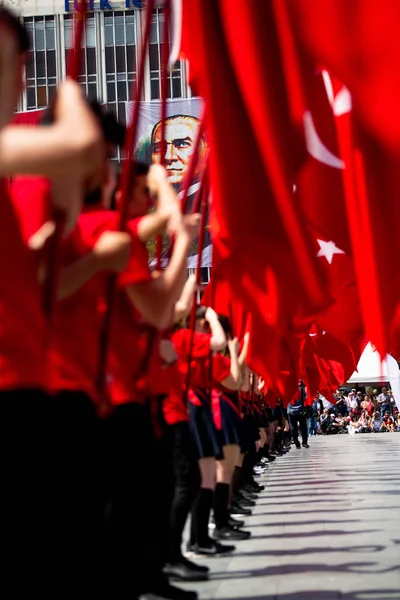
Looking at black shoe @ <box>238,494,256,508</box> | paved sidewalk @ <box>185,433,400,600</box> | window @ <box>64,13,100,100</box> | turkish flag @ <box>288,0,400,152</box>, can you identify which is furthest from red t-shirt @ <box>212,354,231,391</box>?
window @ <box>64,13,100,100</box>

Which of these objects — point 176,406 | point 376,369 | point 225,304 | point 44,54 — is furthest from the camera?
point 44,54

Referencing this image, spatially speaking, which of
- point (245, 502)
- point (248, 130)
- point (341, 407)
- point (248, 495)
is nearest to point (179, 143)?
point (341, 407)

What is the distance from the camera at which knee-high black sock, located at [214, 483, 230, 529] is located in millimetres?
8125

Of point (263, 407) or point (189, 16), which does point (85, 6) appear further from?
point (263, 407)

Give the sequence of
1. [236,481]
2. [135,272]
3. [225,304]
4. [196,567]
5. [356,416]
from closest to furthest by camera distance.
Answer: [135,272]
[196,567]
[225,304]
[236,481]
[356,416]

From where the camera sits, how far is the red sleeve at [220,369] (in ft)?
26.0

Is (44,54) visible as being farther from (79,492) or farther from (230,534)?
(79,492)

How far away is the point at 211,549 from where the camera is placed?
7.12 metres

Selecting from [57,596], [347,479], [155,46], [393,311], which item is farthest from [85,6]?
[155,46]

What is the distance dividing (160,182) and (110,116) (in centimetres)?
28

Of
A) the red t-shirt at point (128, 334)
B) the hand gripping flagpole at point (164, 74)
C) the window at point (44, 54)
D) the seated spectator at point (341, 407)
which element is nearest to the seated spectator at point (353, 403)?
the seated spectator at point (341, 407)

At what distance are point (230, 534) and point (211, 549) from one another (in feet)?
3.22

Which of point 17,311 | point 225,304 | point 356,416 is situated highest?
point 225,304

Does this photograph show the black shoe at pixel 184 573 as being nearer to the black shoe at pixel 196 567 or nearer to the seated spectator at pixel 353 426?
the black shoe at pixel 196 567
